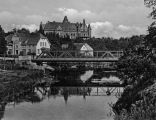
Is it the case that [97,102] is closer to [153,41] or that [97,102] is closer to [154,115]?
[153,41]

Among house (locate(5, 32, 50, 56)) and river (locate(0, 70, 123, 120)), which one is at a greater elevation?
house (locate(5, 32, 50, 56))

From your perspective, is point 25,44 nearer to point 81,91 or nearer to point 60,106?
point 81,91

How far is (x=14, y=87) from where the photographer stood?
56.1 metres

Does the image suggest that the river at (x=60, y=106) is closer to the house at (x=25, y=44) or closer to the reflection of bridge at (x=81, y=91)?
the reflection of bridge at (x=81, y=91)

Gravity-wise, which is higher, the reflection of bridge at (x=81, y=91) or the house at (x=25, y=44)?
the house at (x=25, y=44)

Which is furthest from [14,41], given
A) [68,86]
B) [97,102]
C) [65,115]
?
[65,115]

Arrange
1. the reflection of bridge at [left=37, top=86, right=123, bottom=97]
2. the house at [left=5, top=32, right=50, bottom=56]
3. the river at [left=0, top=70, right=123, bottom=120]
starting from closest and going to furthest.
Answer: the river at [left=0, top=70, right=123, bottom=120]
the reflection of bridge at [left=37, top=86, right=123, bottom=97]
the house at [left=5, top=32, right=50, bottom=56]

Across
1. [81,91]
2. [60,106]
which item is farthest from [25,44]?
[60,106]

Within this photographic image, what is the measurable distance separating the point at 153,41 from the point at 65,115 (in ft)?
46.7

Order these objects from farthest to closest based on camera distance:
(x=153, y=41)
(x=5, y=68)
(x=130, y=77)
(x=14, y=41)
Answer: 1. (x=14, y=41)
2. (x=5, y=68)
3. (x=130, y=77)
4. (x=153, y=41)

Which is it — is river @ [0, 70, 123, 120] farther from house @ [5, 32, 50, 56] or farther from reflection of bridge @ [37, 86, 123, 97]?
house @ [5, 32, 50, 56]

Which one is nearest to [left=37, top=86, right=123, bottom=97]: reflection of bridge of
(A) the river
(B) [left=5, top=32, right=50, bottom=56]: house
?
(A) the river

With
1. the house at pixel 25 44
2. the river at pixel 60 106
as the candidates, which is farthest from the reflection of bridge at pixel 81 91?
the house at pixel 25 44

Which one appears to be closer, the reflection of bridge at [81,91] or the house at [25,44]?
the reflection of bridge at [81,91]
